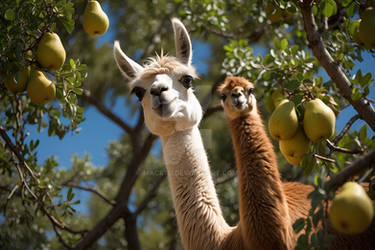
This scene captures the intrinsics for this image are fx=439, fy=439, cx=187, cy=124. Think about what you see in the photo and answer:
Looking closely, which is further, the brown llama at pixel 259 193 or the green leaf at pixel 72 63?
the green leaf at pixel 72 63

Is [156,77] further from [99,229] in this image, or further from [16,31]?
[99,229]

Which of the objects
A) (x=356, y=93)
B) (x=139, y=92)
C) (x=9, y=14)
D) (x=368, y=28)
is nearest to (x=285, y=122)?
(x=356, y=93)

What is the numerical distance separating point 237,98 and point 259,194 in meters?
0.79

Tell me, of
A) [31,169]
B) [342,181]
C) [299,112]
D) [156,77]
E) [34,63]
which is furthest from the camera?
[31,169]

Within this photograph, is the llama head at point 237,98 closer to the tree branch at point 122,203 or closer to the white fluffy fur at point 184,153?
the white fluffy fur at point 184,153

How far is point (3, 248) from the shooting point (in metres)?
5.11

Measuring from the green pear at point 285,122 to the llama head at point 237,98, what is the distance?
2.48 ft

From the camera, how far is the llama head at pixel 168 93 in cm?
364

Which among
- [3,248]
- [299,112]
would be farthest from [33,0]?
[3,248]

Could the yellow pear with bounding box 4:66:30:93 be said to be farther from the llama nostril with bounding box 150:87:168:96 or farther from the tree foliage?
the llama nostril with bounding box 150:87:168:96

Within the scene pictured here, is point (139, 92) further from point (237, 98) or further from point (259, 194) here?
point (259, 194)

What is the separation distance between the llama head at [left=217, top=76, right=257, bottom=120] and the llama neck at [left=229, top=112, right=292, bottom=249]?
0.14 meters

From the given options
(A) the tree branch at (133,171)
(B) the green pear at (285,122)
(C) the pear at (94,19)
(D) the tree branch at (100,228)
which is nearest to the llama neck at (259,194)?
(B) the green pear at (285,122)

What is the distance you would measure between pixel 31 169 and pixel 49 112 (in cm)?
62
